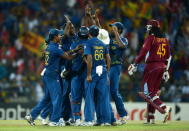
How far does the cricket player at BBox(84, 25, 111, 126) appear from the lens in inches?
698

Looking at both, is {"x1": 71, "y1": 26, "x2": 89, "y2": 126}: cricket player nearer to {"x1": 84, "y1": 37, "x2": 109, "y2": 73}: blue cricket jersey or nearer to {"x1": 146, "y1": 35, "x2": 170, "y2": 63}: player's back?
{"x1": 84, "y1": 37, "x2": 109, "y2": 73}: blue cricket jersey

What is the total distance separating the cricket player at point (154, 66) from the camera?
738 inches

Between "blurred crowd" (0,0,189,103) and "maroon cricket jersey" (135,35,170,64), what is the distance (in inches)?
253

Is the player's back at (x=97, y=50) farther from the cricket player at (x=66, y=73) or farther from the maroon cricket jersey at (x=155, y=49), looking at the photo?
the maroon cricket jersey at (x=155, y=49)

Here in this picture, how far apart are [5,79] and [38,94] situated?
1760mm

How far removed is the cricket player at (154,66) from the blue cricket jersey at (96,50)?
1208 millimetres

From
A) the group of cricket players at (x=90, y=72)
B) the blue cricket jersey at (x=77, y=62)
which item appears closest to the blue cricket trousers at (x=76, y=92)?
the group of cricket players at (x=90, y=72)

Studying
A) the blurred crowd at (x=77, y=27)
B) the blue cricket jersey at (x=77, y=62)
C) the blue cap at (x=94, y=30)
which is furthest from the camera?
the blurred crowd at (x=77, y=27)

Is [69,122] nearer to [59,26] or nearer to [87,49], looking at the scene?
[87,49]

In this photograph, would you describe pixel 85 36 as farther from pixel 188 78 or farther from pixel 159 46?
pixel 188 78

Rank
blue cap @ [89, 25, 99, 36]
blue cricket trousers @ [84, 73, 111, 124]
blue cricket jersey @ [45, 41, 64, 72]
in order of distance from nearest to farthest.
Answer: blue cap @ [89, 25, 99, 36] < blue cricket trousers @ [84, 73, 111, 124] < blue cricket jersey @ [45, 41, 64, 72]

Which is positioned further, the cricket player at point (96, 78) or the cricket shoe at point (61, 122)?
the cricket shoe at point (61, 122)

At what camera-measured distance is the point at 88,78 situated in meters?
17.7

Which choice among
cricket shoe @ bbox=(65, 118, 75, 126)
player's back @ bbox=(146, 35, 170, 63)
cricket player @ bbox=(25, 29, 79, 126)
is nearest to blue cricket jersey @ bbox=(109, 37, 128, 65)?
player's back @ bbox=(146, 35, 170, 63)
